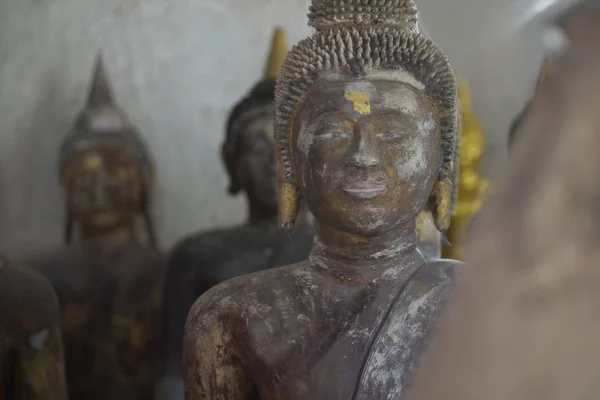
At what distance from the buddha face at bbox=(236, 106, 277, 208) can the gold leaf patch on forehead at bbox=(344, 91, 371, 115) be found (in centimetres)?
94

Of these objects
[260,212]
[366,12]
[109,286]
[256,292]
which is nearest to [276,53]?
[260,212]

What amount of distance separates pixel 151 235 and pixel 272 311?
1.67 metres

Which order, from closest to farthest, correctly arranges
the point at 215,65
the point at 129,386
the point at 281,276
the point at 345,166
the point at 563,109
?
the point at 563,109 → the point at 345,166 → the point at 281,276 → the point at 129,386 → the point at 215,65

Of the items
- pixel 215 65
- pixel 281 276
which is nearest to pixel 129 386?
pixel 215 65

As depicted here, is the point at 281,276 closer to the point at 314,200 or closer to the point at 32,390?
the point at 314,200

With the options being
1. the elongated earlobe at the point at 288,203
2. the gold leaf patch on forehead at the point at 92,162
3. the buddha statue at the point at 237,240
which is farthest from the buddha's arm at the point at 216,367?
the gold leaf patch on forehead at the point at 92,162

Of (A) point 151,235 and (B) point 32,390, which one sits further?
(A) point 151,235

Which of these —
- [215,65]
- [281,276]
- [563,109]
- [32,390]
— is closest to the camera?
[563,109]

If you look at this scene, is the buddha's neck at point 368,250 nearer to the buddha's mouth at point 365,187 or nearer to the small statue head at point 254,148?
the buddha's mouth at point 365,187

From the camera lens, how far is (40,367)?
6.32 ft

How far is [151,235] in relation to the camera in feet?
9.44

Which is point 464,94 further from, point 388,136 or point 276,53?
point 388,136

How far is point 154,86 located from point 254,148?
942 millimetres

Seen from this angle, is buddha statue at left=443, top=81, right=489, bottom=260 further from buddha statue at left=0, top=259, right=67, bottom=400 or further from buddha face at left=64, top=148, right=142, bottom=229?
buddha statue at left=0, top=259, right=67, bottom=400
